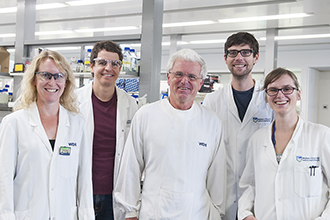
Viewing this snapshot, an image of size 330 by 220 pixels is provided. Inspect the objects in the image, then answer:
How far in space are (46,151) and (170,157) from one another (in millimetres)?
694

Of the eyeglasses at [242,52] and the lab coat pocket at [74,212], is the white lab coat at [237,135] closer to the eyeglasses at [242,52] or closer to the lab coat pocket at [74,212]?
the eyeglasses at [242,52]

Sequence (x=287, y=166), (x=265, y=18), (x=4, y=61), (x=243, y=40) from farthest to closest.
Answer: (x=265, y=18) → (x=4, y=61) → (x=243, y=40) → (x=287, y=166)

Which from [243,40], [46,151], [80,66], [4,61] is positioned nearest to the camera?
[46,151]

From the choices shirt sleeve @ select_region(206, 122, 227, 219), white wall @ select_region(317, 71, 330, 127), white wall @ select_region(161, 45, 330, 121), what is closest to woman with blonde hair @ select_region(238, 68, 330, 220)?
shirt sleeve @ select_region(206, 122, 227, 219)

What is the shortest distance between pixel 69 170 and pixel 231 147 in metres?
1.11

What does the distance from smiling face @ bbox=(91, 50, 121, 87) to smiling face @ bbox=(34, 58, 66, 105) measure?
0.49 meters

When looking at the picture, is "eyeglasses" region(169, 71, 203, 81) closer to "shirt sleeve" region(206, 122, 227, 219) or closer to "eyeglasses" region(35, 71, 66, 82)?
"shirt sleeve" region(206, 122, 227, 219)

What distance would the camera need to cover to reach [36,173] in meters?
1.72

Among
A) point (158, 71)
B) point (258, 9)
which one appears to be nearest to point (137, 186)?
point (158, 71)

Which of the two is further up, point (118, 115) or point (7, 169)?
point (118, 115)

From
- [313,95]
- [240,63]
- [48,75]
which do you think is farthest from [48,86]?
[313,95]

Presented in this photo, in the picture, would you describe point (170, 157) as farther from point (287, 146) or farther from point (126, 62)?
point (126, 62)

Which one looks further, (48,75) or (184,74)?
(184,74)

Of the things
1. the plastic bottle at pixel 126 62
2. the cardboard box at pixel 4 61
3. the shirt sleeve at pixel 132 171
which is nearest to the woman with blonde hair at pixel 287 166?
the shirt sleeve at pixel 132 171
